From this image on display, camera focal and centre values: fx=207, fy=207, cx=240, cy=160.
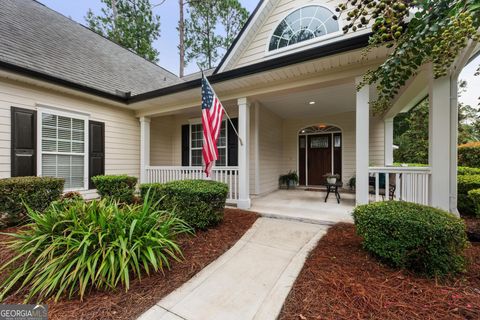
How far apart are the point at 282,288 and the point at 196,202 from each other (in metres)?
1.81

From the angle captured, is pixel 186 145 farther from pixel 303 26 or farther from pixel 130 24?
pixel 130 24

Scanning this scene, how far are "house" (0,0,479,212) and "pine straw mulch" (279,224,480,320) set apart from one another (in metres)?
1.74

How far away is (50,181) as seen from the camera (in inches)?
158

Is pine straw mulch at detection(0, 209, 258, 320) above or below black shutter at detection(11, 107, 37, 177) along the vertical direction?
below

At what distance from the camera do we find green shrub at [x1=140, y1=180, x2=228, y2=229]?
11.0ft

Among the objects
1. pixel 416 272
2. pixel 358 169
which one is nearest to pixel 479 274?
pixel 416 272

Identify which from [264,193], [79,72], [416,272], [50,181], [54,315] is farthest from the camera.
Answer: [264,193]

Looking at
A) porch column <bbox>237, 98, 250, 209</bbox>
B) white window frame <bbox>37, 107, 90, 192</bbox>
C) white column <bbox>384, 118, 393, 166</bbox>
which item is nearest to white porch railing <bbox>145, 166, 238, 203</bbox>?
porch column <bbox>237, 98, 250, 209</bbox>

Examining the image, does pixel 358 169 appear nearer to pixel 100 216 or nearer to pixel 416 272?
pixel 416 272

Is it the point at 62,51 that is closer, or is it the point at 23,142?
the point at 23,142

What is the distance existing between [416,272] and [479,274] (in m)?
0.60

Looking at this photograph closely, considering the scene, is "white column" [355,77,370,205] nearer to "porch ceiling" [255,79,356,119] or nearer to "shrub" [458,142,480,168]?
"porch ceiling" [255,79,356,119]

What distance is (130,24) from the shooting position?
51.2 feet

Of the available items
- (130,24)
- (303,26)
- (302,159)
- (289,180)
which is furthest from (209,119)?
(130,24)
